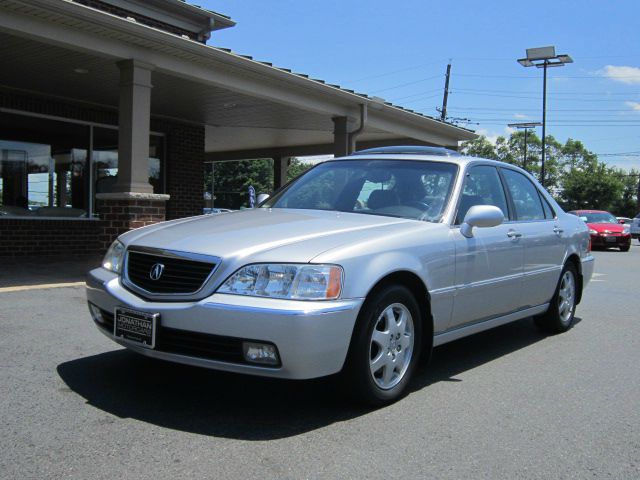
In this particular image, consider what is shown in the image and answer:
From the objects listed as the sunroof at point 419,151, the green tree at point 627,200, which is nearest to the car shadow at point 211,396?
the sunroof at point 419,151

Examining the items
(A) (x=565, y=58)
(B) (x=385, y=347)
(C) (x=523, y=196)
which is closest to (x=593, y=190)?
(A) (x=565, y=58)

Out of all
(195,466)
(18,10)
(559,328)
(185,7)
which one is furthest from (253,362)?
(185,7)

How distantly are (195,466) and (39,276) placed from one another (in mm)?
6527

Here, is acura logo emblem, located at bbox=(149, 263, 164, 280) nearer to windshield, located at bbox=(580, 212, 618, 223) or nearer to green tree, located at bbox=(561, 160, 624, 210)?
windshield, located at bbox=(580, 212, 618, 223)

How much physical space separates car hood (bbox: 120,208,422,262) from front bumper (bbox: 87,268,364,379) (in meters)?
0.28

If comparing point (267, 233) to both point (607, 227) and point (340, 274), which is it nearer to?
point (340, 274)

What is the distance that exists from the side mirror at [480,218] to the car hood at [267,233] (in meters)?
0.36

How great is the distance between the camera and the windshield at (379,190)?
4586 millimetres

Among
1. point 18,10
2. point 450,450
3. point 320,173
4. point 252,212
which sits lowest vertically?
point 450,450

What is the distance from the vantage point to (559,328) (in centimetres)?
620

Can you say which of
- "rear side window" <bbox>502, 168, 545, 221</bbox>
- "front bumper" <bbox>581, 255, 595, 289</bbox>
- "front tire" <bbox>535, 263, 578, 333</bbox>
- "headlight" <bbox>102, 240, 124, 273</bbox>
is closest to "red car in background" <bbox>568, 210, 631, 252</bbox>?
"front bumper" <bbox>581, 255, 595, 289</bbox>

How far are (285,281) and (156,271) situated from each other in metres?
0.83

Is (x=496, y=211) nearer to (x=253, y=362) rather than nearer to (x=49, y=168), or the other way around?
(x=253, y=362)

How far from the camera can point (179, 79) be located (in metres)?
9.70
